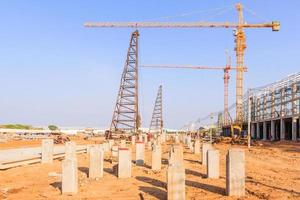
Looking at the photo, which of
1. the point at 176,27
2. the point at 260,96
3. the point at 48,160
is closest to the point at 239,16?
the point at 176,27

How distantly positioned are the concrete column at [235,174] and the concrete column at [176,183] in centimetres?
119

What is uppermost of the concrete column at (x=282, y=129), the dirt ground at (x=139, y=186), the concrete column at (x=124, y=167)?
the concrete column at (x=282, y=129)

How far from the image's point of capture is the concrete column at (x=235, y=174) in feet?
33.5

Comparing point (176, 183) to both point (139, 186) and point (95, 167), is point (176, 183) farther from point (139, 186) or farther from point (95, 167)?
point (95, 167)

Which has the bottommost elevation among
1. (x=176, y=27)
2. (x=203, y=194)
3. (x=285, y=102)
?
(x=203, y=194)

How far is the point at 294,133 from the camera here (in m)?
42.6

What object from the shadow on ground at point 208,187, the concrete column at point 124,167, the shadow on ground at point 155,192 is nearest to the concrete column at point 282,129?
the concrete column at point 124,167

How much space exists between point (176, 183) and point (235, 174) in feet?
4.96

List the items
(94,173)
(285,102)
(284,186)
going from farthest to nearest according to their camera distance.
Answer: (285,102) → (94,173) → (284,186)

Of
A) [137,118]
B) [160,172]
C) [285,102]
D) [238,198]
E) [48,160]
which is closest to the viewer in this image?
[238,198]

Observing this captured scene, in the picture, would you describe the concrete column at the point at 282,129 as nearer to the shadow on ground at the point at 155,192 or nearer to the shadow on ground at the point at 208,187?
the shadow on ground at the point at 208,187

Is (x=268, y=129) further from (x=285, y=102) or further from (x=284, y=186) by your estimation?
(x=284, y=186)

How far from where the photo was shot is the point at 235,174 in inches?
406

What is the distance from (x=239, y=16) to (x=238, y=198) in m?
88.8
